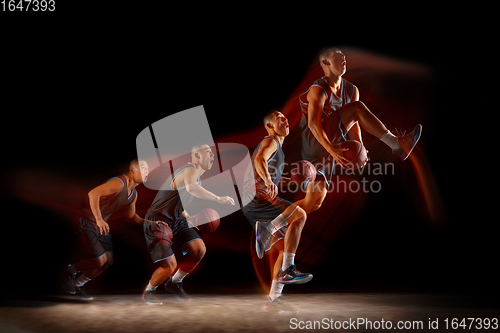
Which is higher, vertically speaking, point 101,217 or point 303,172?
point 303,172

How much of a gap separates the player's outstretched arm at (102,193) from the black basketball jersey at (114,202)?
0.04m

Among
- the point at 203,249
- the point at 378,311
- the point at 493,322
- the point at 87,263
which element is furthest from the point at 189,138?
the point at 493,322

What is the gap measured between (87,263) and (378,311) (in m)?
3.15

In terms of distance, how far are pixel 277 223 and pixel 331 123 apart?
46.7 inches

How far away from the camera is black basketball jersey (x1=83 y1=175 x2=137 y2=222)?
188 inches

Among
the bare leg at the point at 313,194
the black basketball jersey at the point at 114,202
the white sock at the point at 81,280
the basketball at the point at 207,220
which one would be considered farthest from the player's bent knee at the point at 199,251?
the white sock at the point at 81,280

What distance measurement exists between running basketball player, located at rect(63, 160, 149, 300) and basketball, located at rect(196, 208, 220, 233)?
31.3 inches

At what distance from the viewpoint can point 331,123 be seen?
173 inches

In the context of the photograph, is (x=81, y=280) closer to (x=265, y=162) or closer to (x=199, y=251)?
(x=199, y=251)

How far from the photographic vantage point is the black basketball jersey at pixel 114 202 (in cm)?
478

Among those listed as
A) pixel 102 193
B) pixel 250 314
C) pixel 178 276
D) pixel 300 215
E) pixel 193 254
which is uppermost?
pixel 102 193

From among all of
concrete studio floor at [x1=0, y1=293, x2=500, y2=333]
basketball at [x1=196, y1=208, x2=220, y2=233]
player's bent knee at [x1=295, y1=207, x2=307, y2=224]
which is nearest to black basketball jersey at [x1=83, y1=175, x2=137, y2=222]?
basketball at [x1=196, y1=208, x2=220, y2=233]

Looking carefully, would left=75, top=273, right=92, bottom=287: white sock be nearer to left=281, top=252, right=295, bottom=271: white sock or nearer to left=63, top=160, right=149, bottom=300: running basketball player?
left=63, top=160, right=149, bottom=300: running basketball player

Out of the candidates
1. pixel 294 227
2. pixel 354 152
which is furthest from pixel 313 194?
pixel 354 152
